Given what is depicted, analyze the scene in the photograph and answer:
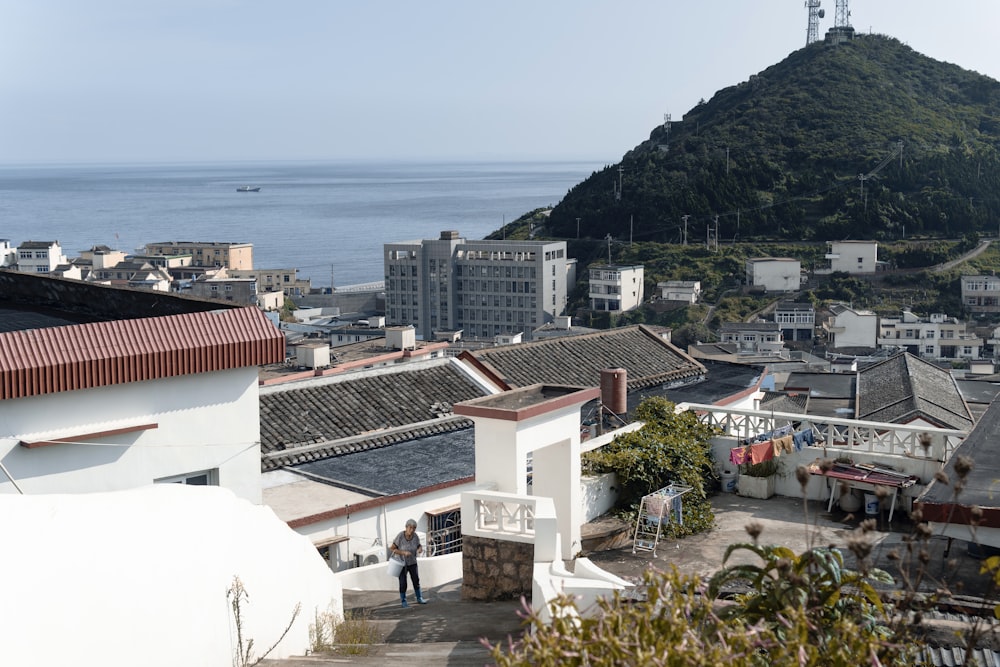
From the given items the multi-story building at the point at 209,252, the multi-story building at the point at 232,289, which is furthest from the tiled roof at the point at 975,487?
the multi-story building at the point at 209,252

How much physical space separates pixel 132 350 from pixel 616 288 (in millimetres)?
105284

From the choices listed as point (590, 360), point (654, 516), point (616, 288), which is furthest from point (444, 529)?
point (616, 288)

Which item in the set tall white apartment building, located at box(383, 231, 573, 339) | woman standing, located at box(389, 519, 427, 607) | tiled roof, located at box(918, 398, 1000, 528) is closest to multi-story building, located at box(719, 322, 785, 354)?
tall white apartment building, located at box(383, 231, 573, 339)

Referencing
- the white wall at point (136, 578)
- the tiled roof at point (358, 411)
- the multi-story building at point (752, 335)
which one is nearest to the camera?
the white wall at point (136, 578)

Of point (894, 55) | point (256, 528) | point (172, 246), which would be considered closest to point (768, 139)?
point (894, 55)

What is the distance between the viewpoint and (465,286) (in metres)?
126

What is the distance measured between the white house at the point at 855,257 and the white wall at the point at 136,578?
11094 cm

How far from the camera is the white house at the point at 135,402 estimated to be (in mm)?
8172

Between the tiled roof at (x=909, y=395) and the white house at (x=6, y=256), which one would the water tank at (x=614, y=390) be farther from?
the white house at (x=6, y=256)

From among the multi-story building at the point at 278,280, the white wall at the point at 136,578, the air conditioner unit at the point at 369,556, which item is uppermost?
Answer: the white wall at the point at 136,578

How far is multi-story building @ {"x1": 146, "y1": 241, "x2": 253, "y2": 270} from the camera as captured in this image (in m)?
149

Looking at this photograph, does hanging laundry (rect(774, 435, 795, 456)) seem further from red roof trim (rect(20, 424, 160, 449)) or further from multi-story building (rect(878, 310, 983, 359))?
multi-story building (rect(878, 310, 983, 359))

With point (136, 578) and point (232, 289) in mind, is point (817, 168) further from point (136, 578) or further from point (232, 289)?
point (136, 578)

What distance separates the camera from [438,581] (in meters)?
10.1
